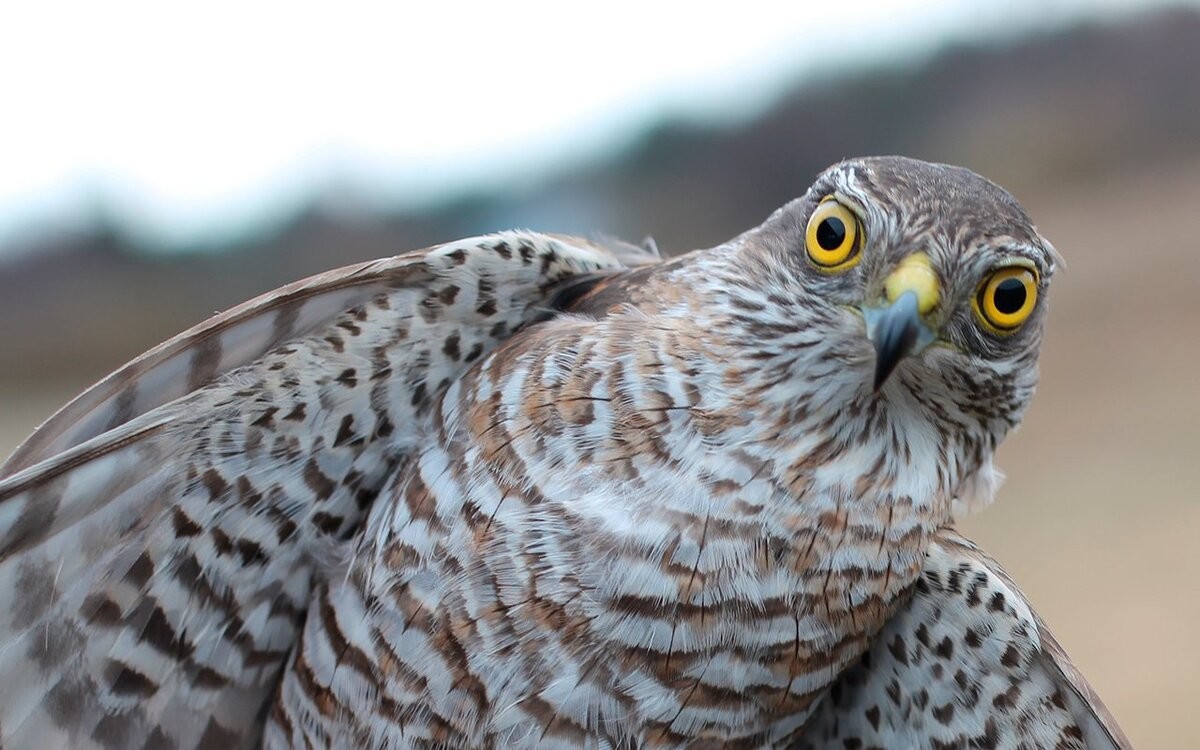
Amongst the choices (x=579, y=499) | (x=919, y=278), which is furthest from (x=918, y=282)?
(x=579, y=499)

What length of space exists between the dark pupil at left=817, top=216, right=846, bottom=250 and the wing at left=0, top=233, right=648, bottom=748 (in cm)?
33

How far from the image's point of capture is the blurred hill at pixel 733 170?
3.06 metres

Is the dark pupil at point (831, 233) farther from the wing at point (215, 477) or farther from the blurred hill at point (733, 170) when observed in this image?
the blurred hill at point (733, 170)

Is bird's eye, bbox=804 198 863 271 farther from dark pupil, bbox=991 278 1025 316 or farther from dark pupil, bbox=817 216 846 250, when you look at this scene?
dark pupil, bbox=991 278 1025 316

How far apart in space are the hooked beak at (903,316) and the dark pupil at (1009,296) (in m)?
0.11

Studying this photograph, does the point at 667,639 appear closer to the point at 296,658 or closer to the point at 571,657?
the point at 571,657

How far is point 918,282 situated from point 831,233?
13 cm

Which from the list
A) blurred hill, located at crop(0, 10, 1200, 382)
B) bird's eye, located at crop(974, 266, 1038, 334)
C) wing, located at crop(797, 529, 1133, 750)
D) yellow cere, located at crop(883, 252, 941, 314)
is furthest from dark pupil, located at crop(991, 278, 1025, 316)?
blurred hill, located at crop(0, 10, 1200, 382)

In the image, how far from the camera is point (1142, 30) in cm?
348

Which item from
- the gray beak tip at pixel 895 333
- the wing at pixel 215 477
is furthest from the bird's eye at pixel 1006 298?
the wing at pixel 215 477

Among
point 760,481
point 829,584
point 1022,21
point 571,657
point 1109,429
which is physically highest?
point 1022,21

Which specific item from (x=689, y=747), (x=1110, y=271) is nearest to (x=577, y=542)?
(x=689, y=747)

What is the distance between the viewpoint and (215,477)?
123 cm

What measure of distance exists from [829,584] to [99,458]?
34.5 inches
